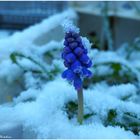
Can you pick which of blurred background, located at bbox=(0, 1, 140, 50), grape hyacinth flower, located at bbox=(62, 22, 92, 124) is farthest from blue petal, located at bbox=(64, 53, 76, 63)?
blurred background, located at bbox=(0, 1, 140, 50)

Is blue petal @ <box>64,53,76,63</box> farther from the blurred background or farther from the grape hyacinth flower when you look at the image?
the blurred background

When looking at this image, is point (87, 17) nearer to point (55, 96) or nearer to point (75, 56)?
point (55, 96)

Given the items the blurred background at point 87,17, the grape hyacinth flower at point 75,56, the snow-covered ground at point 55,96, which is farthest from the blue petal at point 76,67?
the blurred background at point 87,17

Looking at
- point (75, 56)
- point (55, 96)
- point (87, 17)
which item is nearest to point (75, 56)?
point (75, 56)

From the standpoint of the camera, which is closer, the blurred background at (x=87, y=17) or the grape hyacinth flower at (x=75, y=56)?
the grape hyacinth flower at (x=75, y=56)

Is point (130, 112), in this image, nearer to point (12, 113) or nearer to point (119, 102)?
point (119, 102)

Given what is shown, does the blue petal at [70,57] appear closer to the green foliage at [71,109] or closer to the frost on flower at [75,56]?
the frost on flower at [75,56]

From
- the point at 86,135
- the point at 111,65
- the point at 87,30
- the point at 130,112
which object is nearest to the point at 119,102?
the point at 130,112
